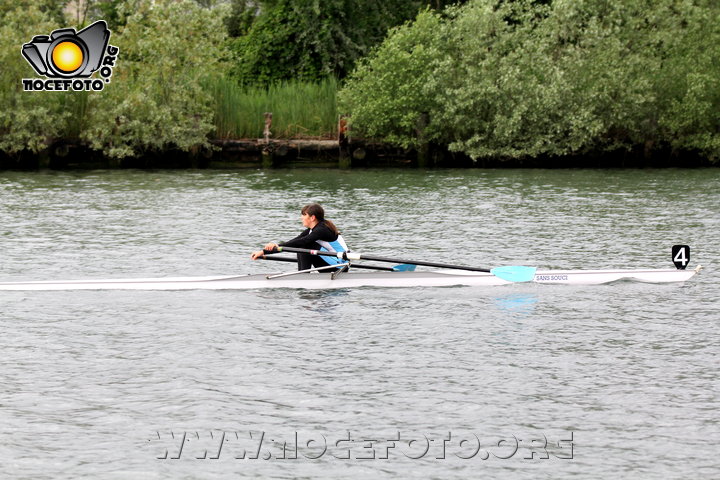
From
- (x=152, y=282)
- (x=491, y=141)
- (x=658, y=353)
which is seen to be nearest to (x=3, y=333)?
(x=152, y=282)

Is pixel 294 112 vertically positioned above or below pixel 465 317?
above

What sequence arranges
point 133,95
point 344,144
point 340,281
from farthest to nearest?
point 344,144
point 133,95
point 340,281

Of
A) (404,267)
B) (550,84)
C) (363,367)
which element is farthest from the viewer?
(550,84)

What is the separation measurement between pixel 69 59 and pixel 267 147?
1024cm

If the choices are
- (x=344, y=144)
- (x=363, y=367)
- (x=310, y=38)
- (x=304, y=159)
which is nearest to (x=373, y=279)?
(x=363, y=367)

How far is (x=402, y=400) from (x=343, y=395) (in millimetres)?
665

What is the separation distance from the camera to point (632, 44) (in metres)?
→ 52.6

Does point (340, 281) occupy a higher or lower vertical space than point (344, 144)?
lower

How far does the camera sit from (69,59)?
52.2m

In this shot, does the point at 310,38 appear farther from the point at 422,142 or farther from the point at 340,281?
the point at 340,281

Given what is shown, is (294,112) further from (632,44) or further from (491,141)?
(632,44)

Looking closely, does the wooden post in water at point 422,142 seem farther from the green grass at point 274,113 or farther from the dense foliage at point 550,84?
the green grass at point 274,113

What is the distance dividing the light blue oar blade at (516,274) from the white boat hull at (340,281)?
0.33 ft

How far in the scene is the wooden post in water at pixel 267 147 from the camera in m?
51.4
